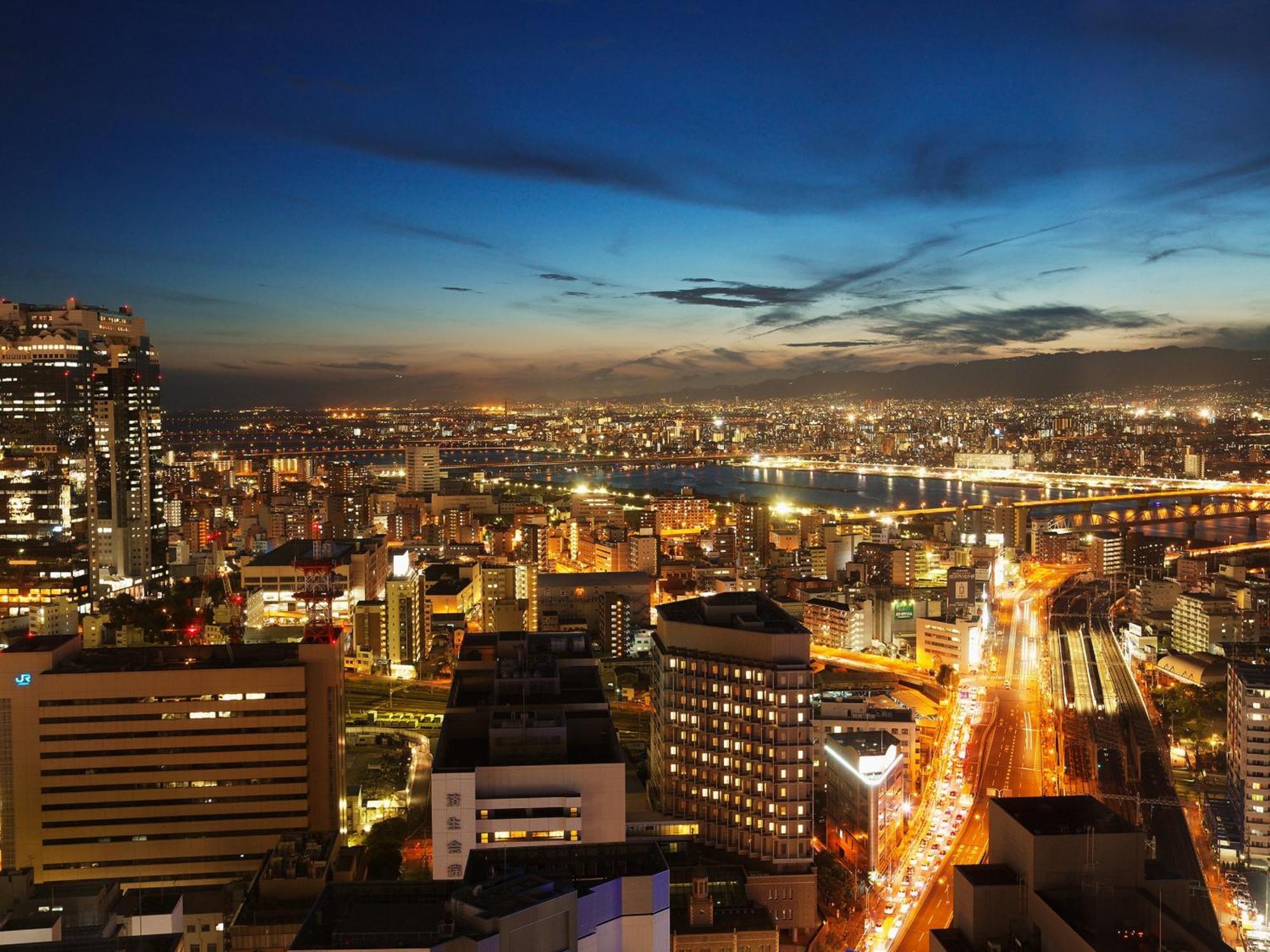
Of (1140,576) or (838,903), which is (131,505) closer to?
(838,903)

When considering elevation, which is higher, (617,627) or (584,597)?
(584,597)

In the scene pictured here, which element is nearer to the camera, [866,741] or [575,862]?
[575,862]

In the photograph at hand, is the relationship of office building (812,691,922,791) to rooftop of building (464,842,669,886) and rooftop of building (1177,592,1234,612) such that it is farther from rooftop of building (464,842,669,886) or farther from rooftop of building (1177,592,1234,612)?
rooftop of building (1177,592,1234,612)

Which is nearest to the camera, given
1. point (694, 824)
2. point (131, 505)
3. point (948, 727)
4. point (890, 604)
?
point (694, 824)

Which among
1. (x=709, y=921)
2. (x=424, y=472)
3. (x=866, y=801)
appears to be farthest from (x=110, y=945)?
(x=424, y=472)

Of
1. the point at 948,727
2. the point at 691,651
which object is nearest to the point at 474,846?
the point at 691,651

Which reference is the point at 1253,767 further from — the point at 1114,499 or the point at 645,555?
the point at 1114,499
